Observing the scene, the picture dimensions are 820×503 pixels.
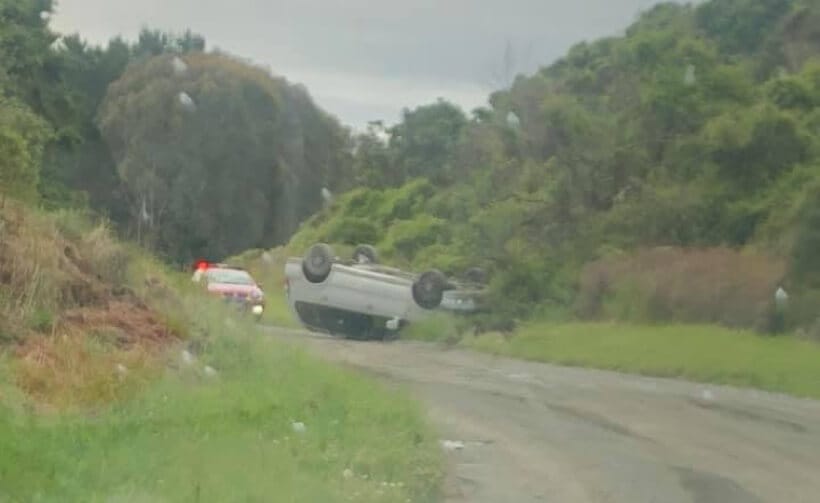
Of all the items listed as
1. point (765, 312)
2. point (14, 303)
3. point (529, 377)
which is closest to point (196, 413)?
point (14, 303)

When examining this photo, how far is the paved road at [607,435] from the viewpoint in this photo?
50.6 ft

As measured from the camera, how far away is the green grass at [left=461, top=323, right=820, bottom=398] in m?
29.8

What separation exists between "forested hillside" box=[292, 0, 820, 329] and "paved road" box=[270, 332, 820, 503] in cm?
631

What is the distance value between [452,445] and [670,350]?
15.4 meters

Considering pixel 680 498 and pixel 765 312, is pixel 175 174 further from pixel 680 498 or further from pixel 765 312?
pixel 680 498

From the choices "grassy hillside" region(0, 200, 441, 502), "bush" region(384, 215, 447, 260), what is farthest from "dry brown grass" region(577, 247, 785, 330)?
"bush" region(384, 215, 447, 260)

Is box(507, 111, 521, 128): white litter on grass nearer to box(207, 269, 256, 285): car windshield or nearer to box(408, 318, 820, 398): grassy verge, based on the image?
box(408, 318, 820, 398): grassy verge

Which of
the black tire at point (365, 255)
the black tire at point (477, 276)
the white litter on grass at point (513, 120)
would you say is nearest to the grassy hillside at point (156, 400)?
the black tire at point (477, 276)

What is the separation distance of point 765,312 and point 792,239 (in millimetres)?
1942

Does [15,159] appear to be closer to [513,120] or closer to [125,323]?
[125,323]

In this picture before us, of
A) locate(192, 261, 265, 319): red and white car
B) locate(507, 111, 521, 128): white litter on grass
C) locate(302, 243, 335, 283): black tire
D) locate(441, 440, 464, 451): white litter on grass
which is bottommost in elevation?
locate(441, 440, 464, 451): white litter on grass

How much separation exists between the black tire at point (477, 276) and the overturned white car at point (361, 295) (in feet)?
6.44

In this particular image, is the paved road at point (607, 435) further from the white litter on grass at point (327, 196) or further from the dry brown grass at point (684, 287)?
the white litter on grass at point (327, 196)

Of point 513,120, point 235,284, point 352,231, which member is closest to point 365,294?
point 235,284
